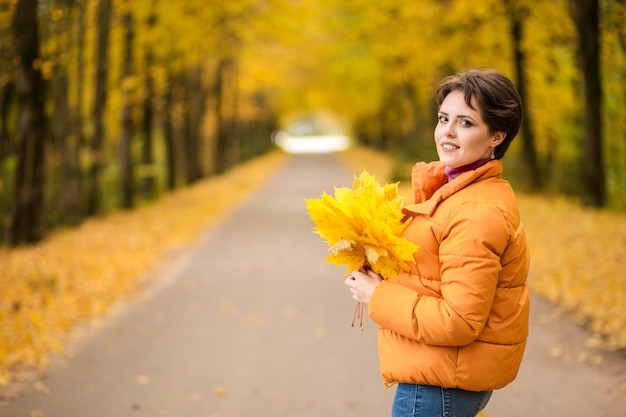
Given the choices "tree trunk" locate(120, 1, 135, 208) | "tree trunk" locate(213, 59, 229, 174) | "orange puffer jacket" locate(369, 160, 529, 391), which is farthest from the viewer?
"tree trunk" locate(213, 59, 229, 174)

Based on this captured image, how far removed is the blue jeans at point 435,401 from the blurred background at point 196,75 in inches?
359

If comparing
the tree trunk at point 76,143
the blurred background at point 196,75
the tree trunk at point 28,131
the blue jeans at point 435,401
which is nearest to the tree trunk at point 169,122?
the blurred background at point 196,75

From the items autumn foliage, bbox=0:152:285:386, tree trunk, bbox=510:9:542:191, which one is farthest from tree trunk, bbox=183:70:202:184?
tree trunk, bbox=510:9:542:191

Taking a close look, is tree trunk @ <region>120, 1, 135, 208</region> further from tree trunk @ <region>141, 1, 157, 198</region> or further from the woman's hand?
the woman's hand

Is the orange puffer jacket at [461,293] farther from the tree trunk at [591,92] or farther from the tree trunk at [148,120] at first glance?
the tree trunk at [148,120]

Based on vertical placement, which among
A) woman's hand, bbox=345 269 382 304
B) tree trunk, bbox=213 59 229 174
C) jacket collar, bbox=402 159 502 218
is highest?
jacket collar, bbox=402 159 502 218

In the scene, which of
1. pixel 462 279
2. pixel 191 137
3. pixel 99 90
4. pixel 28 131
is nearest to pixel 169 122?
pixel 191 137

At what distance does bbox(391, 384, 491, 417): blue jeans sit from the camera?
244cm

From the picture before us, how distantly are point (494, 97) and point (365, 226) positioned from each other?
606 mm

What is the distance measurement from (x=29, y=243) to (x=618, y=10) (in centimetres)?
1192

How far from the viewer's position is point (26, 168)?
12312 mm

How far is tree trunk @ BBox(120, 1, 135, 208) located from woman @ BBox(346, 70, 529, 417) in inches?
601

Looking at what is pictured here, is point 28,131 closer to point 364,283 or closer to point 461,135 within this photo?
point 364,283

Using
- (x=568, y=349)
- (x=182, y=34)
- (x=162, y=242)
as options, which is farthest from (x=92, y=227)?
(x=568, y=349)
